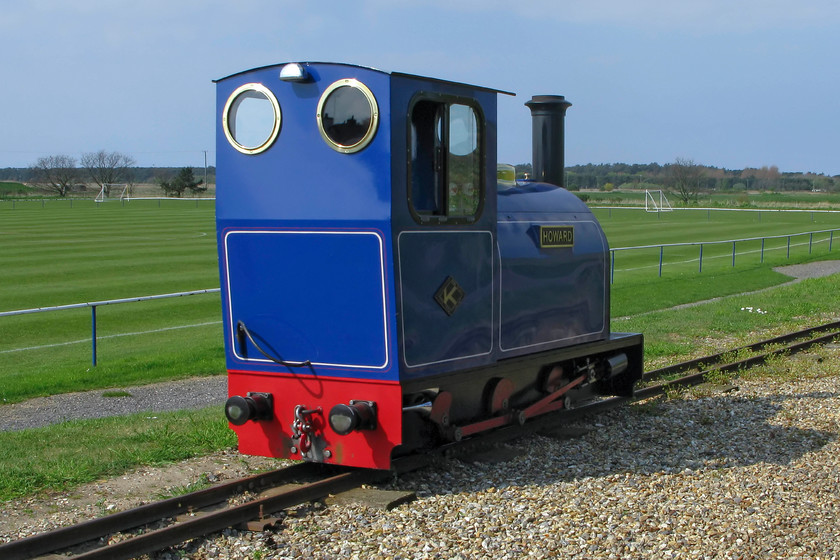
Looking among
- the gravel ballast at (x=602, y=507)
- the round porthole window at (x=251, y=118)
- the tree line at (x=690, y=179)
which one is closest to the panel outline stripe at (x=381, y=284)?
the round porthole window at (x=251, y=118)

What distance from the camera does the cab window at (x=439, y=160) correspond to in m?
6.91

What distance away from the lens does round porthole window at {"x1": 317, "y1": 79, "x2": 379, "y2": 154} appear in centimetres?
647

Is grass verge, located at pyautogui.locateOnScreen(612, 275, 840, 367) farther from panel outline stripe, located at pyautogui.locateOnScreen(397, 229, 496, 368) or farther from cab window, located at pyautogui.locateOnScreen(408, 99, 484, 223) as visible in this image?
cab window, located at pyautogui.locateOnScreen(408, 99, 484, 223)

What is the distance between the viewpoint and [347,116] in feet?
21.7

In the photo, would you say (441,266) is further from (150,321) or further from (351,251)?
(150,321)

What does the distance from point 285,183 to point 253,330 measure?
3.81 feet

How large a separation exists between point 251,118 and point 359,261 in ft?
4.68

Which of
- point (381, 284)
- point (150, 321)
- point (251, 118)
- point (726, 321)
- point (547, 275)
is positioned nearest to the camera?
point (381, 284)

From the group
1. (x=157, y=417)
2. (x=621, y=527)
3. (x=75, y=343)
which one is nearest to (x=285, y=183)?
(x=621, y=527)

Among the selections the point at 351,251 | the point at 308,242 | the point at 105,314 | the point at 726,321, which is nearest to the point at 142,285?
the point at 105,314

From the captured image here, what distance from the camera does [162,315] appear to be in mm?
19234

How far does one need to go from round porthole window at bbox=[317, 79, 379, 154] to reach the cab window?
41cm

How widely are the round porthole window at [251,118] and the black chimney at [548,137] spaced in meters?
3.51

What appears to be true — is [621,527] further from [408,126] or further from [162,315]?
[162,315]
